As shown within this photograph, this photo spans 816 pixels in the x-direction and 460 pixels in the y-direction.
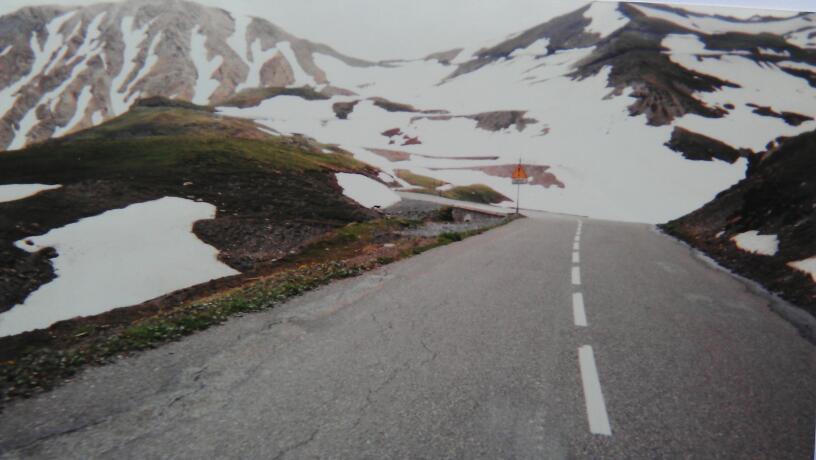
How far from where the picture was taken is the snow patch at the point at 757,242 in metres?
13.3

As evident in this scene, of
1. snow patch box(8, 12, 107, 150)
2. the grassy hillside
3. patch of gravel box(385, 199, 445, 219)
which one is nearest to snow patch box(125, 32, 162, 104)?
snow patch box(8, 12, 107, 150)

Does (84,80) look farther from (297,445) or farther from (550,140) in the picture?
(297,445)

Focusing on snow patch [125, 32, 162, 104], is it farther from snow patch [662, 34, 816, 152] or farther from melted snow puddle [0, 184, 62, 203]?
snow patch [662, 34, 816, 152]

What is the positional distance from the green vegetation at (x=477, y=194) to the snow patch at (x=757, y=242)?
138 ft

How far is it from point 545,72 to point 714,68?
5768cm

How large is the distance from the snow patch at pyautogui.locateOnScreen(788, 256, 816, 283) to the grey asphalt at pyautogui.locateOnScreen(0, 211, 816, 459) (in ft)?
10.2

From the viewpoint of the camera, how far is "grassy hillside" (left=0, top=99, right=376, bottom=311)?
1549cm

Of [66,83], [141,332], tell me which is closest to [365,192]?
[141,332]

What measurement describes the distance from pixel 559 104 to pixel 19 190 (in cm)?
12130

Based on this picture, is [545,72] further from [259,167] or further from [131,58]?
[131,58]

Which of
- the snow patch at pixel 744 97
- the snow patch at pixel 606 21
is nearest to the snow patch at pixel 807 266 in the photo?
the snow patch at pixel 744 97

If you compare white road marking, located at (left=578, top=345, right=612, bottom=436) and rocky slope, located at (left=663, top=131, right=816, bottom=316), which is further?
rocky slope, located at (left=663, top=131, right=816, bottom=316)

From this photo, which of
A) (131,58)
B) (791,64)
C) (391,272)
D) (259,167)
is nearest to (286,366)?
(391,272)

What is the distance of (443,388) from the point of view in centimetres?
477
